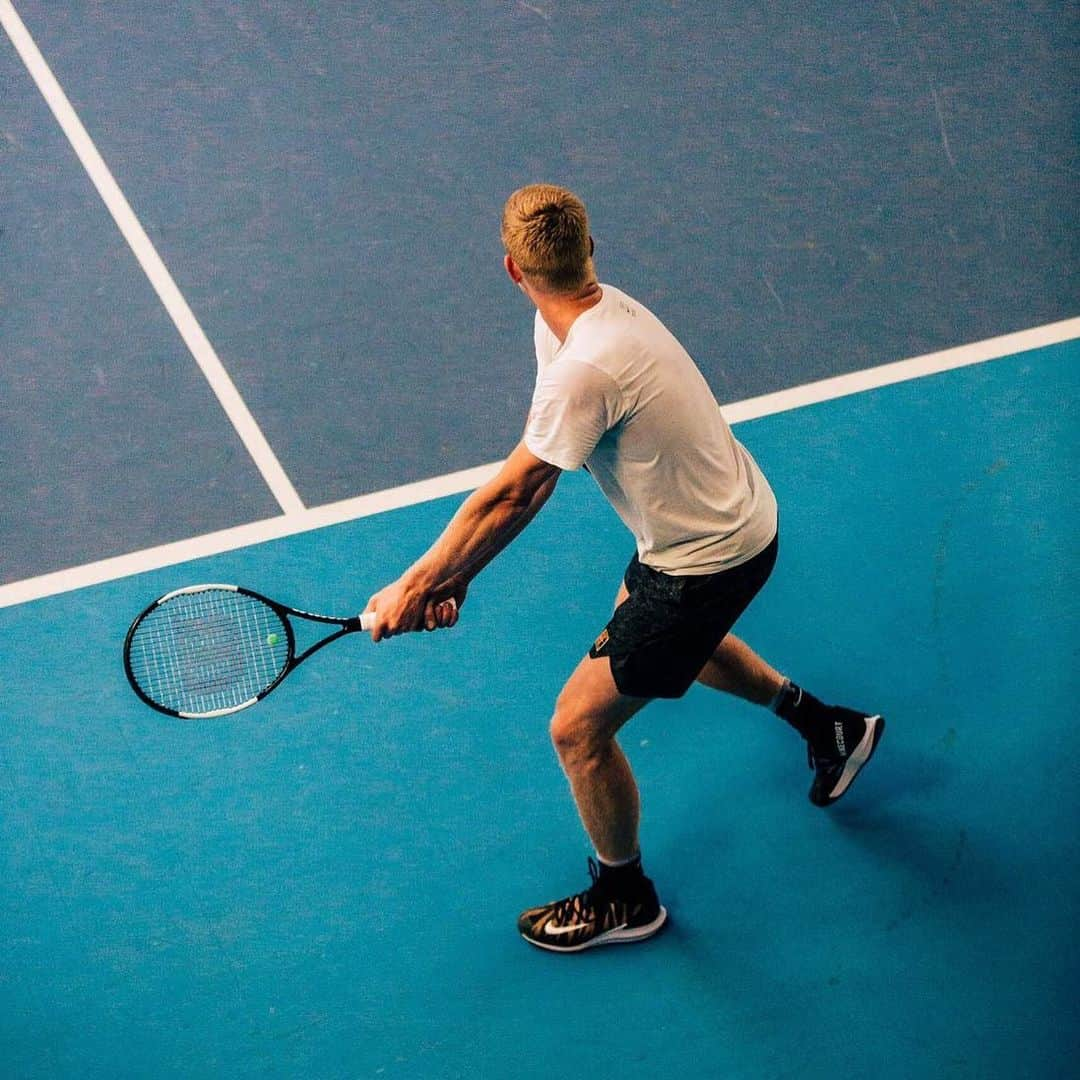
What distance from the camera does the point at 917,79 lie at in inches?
206

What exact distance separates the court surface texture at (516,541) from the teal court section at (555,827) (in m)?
0.01

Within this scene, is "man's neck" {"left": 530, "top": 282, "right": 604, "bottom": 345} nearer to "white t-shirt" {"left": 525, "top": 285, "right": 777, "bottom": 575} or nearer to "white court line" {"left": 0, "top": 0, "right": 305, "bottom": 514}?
"white t-shirt" {"left": 525, "top": 285, "right": 777, "bottom": 575}

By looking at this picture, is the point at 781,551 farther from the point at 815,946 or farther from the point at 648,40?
the point at 648,40

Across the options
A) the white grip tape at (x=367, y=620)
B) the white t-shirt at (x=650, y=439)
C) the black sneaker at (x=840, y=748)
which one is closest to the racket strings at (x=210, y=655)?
the white grip tape at (x=367, y=620)

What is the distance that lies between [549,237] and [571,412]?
39cm

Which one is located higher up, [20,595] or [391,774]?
[20,595]

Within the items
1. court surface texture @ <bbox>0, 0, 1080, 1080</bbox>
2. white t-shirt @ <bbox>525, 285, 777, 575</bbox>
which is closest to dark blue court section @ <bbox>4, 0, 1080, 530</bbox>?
court surface texture @ <bbox>0, 0, 1080, 1080</bbox>

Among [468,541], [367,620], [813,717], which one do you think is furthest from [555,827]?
[468,541]

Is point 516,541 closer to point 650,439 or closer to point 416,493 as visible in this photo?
point 416,493

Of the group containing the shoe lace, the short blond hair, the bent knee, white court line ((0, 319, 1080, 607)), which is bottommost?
the shoe lace

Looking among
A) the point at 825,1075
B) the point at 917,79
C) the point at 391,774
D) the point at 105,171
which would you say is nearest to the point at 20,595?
the point at 391,774

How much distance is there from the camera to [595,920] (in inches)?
141

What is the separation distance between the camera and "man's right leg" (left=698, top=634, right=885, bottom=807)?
3639 mm

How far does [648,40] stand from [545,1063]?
401 centimetres
